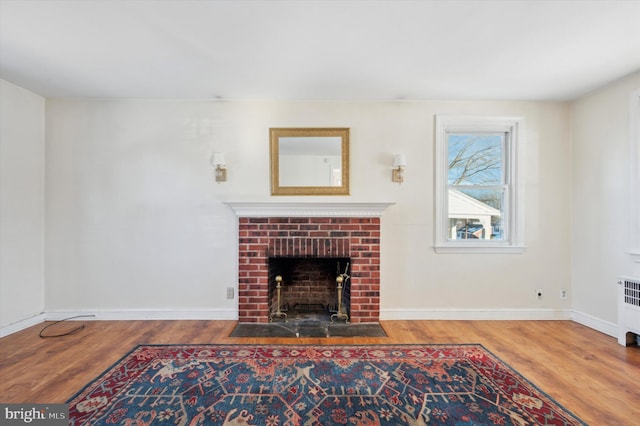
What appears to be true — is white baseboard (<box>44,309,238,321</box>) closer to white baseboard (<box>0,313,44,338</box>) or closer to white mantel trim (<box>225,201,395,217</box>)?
white baseboard (<box>0,313,44,338</box>)

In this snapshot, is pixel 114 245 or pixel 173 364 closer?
pixel 173 364

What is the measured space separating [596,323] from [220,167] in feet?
13.8

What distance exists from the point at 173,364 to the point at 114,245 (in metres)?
1.67

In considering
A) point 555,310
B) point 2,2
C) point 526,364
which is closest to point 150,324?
point 2,2

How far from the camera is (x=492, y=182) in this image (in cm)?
333

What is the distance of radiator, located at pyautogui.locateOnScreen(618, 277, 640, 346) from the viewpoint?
2484mm

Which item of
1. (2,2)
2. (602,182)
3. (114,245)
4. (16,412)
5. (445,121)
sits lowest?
(16,412)

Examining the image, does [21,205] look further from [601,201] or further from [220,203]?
[601,201]

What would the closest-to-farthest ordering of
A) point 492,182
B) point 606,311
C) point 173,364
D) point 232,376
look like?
point 232,376
point 173,364
point 606,311
point 492,182

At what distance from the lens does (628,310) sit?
2.54 m

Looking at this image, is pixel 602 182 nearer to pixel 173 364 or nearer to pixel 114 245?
pixel 173 364

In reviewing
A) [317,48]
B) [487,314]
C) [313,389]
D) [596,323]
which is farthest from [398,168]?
[596,323]

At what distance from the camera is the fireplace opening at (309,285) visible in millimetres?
3340

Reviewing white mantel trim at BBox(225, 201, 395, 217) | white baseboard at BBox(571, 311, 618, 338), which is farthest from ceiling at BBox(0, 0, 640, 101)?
white baseboard at BBox(571, 311, 618, 338)
